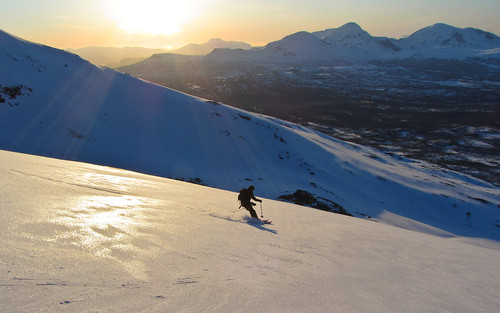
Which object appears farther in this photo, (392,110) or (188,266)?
(392,110)

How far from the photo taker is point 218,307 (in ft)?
10.9

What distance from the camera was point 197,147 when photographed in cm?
3234

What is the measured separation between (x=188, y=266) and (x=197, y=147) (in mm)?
28389

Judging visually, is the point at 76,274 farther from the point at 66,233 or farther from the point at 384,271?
the point at 384,271

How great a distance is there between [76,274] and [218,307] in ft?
5.31

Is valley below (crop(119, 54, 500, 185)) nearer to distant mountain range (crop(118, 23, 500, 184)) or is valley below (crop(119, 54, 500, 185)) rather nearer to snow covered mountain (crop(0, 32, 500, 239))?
distant mountain range (crop(118, 23, 500, 184))

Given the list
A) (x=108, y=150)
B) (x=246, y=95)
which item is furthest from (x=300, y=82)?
(x=108, y=150)

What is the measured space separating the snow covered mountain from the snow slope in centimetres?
1775

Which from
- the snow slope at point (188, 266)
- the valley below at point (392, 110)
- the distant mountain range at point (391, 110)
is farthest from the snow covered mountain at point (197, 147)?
the distant mountain range at point (391, 110)

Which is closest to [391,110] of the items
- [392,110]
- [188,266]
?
[392,110]

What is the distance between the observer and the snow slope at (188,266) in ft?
10.8

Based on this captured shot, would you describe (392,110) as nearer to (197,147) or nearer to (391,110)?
(391,110)

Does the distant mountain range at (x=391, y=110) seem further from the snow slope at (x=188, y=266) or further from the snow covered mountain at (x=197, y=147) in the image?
the snow slope at (x=188, y=266)

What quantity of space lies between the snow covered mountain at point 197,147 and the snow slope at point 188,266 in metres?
17.7
